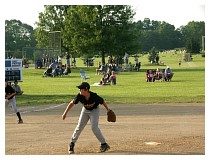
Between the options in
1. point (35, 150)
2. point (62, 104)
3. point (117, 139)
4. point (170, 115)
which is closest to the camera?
point (35, 150)

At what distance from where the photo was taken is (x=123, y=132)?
13.4 meters

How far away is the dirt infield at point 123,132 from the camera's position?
10.8m

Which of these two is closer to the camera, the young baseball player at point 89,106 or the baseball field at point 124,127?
the young baseball player at point 89,106

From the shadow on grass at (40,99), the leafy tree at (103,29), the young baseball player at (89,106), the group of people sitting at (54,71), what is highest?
the leafy tree at (103,29)

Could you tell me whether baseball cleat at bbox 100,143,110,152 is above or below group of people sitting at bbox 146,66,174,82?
below

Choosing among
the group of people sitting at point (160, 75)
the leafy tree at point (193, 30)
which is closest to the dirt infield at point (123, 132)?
the group of people sitting at point (160, 75)

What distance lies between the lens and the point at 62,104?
850 inches

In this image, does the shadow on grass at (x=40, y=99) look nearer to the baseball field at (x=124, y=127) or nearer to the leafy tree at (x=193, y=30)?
the baseball field at (x=124, y=127)

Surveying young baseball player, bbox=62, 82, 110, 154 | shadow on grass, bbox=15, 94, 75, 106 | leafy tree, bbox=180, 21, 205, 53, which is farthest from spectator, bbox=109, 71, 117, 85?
leafy tree, bbox=180, 21, 205, 53

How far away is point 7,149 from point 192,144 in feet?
14.8

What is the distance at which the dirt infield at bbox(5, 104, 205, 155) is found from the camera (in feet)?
35.5

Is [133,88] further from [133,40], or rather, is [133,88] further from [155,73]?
[133,40]

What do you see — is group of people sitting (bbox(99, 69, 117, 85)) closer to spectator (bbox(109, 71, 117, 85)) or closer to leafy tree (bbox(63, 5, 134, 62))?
spectator (bbox(109, 71, 117, 85))
